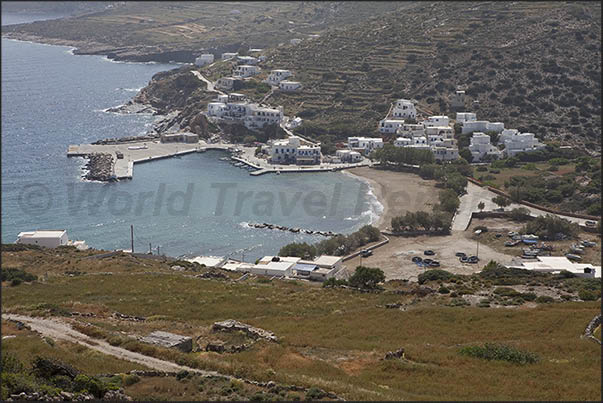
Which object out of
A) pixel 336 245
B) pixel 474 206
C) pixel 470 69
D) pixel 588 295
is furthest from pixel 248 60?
pixel 588 295

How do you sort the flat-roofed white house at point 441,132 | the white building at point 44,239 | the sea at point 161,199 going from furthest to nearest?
the flat-roofed white house at point 441,132 < the sea at point 161,199 < the white building at point 44,239

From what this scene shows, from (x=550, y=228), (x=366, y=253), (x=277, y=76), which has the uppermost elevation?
(x=277, y=76)

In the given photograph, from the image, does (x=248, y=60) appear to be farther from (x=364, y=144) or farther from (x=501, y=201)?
(x=501, y=201)

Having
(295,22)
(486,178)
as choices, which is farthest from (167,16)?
(486,178)

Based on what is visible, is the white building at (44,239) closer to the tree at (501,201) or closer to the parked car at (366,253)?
the parked car at (366,253)

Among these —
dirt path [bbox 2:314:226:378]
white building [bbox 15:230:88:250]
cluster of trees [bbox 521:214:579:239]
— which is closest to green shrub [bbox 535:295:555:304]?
dirt path [bbox 2:314:226:378]

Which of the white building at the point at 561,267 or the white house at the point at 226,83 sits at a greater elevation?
the white house at the point at 226,83

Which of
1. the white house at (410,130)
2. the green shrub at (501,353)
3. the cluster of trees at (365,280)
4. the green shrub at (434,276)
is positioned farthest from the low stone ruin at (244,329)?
the white house at (410,130)

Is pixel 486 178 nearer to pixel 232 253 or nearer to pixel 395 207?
pixel 395 207
